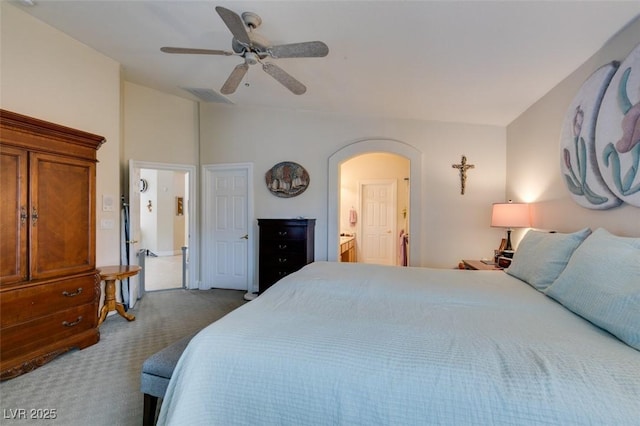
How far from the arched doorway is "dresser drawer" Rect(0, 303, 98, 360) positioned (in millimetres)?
2770

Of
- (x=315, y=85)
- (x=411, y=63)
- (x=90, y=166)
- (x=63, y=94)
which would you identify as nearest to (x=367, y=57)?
(x=411, y=63)

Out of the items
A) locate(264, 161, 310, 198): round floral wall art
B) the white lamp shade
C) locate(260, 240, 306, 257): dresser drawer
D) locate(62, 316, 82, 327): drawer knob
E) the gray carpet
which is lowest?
the gray carpet

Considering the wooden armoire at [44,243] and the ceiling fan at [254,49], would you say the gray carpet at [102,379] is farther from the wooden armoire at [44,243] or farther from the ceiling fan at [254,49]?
the ceiling fan at [254,49]

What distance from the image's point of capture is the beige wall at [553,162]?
1.86m

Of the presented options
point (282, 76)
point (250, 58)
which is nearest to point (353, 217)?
point (282, 76)

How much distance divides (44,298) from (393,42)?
11.3 ft

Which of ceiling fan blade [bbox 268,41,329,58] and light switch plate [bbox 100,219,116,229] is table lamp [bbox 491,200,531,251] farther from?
light switch plate [bbox 100,219,116,229]

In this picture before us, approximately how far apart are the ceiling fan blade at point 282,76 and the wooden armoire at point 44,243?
1.76 metres

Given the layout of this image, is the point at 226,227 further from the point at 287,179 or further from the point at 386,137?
the point at 386,137

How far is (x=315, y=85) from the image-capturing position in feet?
10.7

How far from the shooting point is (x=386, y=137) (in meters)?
3.98

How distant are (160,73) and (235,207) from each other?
6.66 ft

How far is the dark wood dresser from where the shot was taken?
3742 millimetres

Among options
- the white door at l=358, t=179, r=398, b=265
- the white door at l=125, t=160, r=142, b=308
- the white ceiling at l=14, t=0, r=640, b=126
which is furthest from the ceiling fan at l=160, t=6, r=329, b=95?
the white door at l=358, t=179, r=398, b=265
